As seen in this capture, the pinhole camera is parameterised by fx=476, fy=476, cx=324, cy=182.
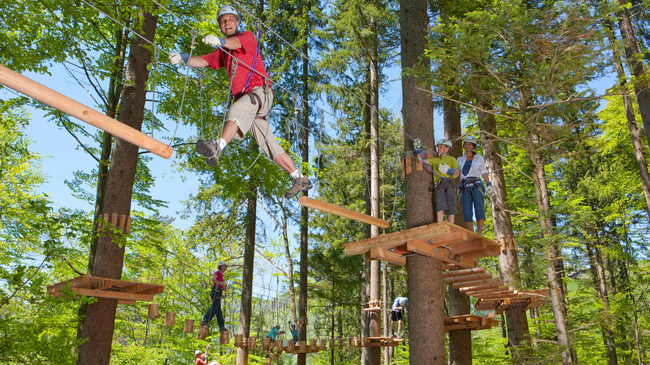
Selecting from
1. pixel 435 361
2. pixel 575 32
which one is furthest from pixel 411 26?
pixel 435 361

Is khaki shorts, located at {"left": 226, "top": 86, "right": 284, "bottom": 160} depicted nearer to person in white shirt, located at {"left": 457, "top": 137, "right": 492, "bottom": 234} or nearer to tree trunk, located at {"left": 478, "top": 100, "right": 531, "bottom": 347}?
person in white shirt, located at {"left": 457, "top": 137, "right": 492, "bottom": 234}

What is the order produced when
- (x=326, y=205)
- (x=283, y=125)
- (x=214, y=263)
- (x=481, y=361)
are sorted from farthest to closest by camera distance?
1. (x=214, y=263)
2. (x=283, y=125)
3. (x=481, y=361)
4. (x=326, y=205)

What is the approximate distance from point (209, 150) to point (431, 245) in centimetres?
290

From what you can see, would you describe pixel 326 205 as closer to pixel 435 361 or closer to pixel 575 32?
pixel 435 361

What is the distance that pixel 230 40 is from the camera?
4.52 metres

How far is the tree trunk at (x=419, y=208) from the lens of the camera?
215 inches

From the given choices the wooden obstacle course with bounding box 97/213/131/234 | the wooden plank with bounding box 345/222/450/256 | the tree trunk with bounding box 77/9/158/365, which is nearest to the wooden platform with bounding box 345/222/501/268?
the wooden plank with bounding box 345/222/450/256

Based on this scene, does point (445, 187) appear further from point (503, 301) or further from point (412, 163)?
point (503, 301)

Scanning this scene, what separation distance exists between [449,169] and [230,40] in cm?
328

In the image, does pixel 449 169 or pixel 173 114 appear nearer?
pixel 449 169

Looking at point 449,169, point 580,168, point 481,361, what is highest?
point 580,168

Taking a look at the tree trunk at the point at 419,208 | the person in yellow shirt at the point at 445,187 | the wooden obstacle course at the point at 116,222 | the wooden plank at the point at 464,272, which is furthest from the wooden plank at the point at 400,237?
the wooden obstacle course at the point at 116,222

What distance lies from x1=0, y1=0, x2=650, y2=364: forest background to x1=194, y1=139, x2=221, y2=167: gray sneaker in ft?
1.99

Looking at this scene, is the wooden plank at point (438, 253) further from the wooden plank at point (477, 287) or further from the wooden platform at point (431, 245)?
the wooden plank at point (477, 287)
